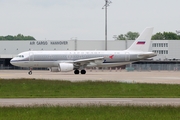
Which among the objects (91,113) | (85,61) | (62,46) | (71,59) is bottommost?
(85,61)

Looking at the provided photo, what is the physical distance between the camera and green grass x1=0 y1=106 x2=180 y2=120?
15.9 metres

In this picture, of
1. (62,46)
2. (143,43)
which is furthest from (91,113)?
(62,46)

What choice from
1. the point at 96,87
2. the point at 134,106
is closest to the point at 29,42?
the point at 96,87

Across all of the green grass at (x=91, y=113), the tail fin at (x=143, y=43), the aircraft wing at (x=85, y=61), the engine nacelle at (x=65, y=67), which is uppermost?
the tail fin at (x=143, y=43)

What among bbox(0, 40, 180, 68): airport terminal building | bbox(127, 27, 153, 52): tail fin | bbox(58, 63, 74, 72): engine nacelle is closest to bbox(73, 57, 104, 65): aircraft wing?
bbox(58, 63, 74, 72): engine nacelle

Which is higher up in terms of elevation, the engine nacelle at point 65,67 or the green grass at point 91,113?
the green grass at point 91,113

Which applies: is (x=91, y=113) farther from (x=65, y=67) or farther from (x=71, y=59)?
(x=71, y=59)

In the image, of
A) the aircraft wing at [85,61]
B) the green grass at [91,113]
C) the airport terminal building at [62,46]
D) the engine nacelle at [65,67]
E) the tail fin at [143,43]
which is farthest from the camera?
the airport terminal building at [62,46]

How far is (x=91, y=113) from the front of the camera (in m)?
17.0

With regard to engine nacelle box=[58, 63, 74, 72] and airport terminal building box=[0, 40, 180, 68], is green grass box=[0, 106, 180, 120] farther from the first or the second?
airport terminal building box=[0, 40, 180, 68]

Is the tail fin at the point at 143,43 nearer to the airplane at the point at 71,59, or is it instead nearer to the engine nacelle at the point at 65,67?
the airplane at the point at 71,59

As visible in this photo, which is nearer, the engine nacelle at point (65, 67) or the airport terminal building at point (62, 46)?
the engine nacelle at point (65, 67)

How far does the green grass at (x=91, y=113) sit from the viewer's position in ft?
52.2

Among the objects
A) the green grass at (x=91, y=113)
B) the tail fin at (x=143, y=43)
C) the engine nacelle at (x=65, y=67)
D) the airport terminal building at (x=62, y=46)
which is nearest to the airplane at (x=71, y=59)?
Answer: the engine nacelle at (x=65, y=67)
